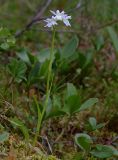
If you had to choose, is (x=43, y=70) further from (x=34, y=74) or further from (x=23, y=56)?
(x=23, y=56)

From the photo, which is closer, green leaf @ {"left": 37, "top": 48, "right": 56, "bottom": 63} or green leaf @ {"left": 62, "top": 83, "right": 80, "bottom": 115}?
green leaf @ {"left": 62, "top": 83, "right": 80, "bottom": 115}

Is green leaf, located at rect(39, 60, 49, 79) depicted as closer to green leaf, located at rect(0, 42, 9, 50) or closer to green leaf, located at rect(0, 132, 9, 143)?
green leaf, located at rect(0, 42, 9, 50)

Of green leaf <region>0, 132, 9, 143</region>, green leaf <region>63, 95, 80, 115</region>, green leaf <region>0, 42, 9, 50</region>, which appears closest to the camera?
green leaf <region>0, 132, 9, 143</region>

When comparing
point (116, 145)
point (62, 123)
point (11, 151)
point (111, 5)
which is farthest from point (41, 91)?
point (111, 5)

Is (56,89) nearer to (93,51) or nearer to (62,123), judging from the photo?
(62,123)

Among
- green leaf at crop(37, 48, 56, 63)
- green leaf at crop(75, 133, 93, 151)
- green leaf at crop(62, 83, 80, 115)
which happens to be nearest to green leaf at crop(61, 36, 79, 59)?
green leaf at crop(37, 48, 56, 63)

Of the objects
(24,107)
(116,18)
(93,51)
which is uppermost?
(116,18)
